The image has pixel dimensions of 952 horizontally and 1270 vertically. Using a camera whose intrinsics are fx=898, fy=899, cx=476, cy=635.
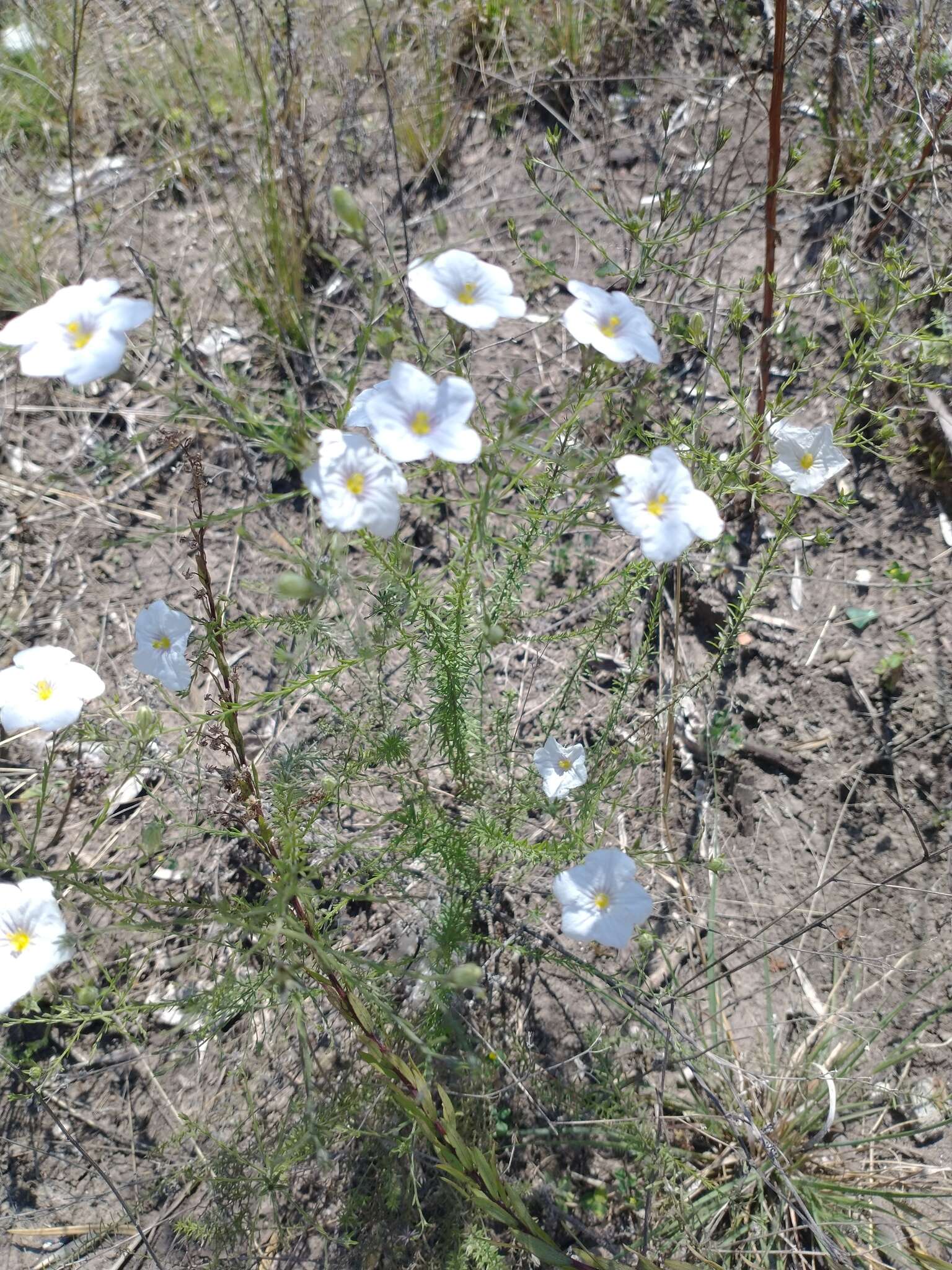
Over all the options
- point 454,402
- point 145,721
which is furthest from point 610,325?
point 145,721

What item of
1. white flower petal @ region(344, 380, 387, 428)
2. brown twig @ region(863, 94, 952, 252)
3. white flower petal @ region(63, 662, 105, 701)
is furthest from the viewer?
brown twig @ region(863, 94, 952, 252)

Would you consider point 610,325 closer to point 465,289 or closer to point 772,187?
point 465,289

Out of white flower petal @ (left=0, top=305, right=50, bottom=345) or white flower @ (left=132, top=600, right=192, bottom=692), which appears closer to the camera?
white flower petal @ (left=0, top=305, right=50, bottom=345)

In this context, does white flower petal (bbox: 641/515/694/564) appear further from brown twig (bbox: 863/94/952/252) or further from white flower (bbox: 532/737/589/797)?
brown twig (bbox: 863/94/952/252)

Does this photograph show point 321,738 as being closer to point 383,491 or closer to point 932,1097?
point 383,491

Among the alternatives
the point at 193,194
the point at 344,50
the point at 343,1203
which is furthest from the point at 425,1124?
the point at 344,50

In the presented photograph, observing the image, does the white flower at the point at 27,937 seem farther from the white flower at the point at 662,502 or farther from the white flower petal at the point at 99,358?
the white flower at the point at 662,502

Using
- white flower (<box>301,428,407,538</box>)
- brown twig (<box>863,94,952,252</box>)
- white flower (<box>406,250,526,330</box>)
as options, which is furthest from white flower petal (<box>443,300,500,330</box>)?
brown twig (<box>863,94,952,252</box>)
